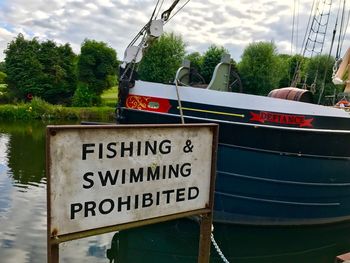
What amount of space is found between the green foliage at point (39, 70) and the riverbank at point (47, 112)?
4.65m

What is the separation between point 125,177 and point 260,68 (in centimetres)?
3410

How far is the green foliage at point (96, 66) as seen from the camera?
117 feet

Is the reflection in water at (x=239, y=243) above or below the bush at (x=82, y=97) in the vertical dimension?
below

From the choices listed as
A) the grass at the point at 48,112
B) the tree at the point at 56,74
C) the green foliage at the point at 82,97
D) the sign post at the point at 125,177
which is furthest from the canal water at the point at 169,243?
the tree at the point at 56,74

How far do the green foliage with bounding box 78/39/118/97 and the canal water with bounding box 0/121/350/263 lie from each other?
94.4ft

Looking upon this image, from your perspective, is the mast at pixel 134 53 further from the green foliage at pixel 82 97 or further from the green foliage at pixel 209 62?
the green foliage at pixel 82 97

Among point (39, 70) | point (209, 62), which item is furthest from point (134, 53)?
point (39, 70)

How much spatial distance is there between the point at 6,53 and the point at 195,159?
1517 inches

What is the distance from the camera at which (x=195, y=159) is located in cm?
226

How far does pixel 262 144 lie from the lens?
6398 mm

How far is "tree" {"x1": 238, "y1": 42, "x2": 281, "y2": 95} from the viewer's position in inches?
1356

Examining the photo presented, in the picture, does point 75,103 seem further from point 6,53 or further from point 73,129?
point 73,129

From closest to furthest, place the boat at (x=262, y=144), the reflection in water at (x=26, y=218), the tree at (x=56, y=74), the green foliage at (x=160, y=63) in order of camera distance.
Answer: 1. the reflection in water at (x=26, y=218)
2. the boat at (x=262, y=144)
3. the tree at (x=56, y=74)
4. the green foliage at (x=160, y=63)

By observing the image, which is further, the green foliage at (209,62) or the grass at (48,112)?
the green foliage at (209,62)
